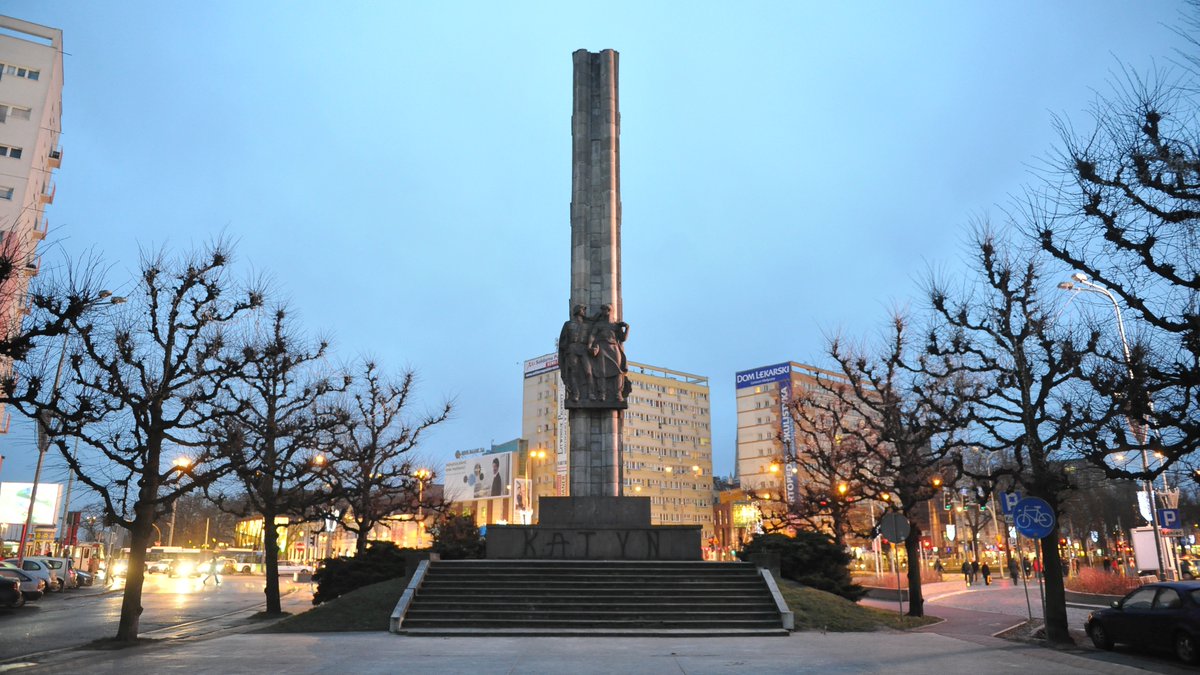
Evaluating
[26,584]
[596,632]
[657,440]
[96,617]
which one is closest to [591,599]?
[596,632]

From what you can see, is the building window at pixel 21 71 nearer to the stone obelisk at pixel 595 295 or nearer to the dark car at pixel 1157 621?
the stone obelisk at pixel 595 295

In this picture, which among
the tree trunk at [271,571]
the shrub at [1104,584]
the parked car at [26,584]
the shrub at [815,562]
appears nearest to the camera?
the shrub at [815,562]

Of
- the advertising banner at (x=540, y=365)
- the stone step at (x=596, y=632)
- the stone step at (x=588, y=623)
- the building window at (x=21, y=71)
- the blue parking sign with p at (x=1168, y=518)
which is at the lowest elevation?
the stone step at (x=596, y=632)

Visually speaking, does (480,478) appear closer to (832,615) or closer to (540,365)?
(540,365)

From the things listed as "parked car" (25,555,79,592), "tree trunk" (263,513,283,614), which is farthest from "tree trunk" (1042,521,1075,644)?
"parked car" (25,555,79,592)

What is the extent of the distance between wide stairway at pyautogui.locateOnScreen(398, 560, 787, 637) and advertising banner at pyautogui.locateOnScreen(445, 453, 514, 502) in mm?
88337

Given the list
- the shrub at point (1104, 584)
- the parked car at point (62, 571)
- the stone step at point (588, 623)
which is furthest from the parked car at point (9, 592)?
the shrub at point (1104, 584)

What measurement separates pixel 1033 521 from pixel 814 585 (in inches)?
339

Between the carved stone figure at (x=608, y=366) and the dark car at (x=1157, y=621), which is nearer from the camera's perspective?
the dark car at (x=1157, y=621)

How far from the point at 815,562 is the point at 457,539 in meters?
11.8

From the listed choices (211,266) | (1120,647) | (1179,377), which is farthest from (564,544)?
(1179,377)

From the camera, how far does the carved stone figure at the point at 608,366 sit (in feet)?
81.9

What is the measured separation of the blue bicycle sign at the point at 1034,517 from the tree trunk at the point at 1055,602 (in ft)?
2.96

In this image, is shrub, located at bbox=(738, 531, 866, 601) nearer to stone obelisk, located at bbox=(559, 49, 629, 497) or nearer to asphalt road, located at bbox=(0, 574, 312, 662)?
stone obelisk, located at bbox=(559, 49, 629, 497)
